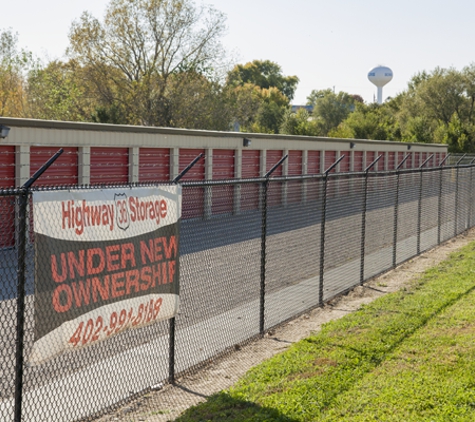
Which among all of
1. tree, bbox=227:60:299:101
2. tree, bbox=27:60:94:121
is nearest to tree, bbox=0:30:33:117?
tree, bbox=27:60:94:121

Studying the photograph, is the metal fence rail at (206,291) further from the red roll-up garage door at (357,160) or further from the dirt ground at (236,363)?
the red roll-up garage door at (357,160)

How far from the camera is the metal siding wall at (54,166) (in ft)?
53.6

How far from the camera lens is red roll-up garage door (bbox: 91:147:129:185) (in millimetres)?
18438

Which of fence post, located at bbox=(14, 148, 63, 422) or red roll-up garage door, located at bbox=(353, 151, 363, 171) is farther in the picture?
red roll-up garage door, located at bbox=(353, 151, 363, 171)

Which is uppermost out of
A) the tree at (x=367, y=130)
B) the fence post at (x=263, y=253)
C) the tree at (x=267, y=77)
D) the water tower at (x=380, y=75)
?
the tree at (x=267, y=77)

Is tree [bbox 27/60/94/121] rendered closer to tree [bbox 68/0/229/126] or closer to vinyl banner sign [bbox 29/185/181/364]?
tree [bbox 68/0/229/126]

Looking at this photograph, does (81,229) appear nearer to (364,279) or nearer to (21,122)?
(364,279)

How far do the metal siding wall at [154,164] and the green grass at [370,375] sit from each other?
11905 mm

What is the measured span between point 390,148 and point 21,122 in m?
30.0

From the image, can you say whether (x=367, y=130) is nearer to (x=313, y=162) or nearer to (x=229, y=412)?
(x=313, y=162)

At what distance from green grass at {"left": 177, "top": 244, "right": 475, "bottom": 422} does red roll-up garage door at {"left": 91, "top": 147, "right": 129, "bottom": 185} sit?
423 inches

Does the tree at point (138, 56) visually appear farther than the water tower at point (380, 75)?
No

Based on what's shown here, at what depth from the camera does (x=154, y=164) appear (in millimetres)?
20578

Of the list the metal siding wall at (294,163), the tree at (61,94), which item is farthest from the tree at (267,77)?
the metal siding wall at (294,163)
